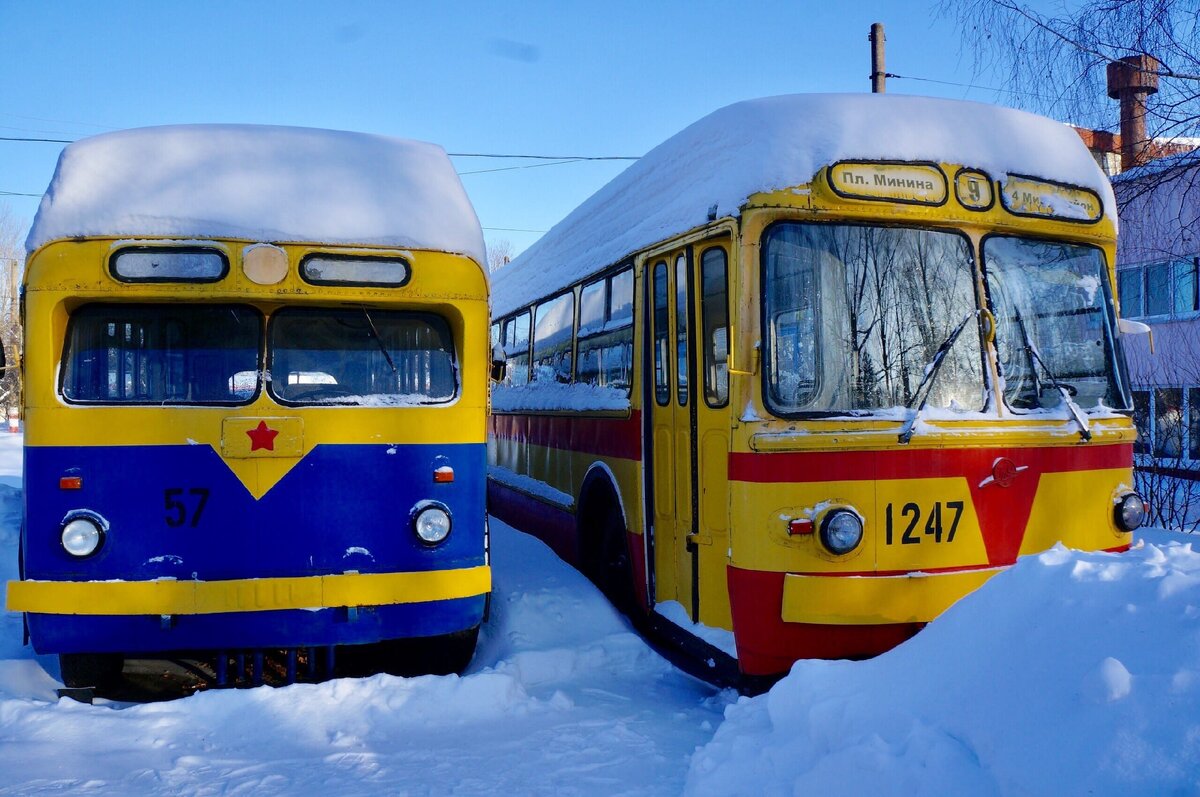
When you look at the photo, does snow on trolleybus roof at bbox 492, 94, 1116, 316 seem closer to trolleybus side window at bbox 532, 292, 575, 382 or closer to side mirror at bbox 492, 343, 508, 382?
side mirror at bbox 492, 343, 508, 382

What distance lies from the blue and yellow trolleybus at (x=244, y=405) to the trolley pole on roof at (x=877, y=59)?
585 inches

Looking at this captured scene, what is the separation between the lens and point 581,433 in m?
7.76

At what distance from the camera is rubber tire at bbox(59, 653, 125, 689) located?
541 cm

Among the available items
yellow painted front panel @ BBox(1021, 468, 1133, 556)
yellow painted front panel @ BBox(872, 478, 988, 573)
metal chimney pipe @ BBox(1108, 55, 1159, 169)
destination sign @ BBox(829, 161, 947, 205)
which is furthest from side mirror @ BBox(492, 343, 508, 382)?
metal chimney pipe @ BBox(1108, 55, 1159, 169)

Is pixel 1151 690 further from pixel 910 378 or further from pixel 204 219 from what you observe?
pixel 204 219

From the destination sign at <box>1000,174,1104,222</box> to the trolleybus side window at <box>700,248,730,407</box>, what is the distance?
1511 millimetres

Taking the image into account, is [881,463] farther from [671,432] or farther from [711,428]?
[671,432]

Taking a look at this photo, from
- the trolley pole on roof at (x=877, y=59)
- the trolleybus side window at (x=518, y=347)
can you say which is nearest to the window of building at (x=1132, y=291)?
the trolley pole on roof at (x=877, y=59)

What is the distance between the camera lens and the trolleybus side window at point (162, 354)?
521 centimetres

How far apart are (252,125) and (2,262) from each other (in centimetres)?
4702

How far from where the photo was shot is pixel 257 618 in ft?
17.1

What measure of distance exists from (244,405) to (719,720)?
2.89 metres

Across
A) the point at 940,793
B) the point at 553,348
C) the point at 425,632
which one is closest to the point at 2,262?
the point at 553,348

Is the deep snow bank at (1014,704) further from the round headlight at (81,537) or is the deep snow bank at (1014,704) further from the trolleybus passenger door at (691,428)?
the round headlight at (81,537)
